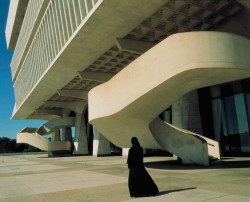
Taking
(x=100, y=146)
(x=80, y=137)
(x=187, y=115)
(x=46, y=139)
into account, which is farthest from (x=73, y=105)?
(x=187, y=115)

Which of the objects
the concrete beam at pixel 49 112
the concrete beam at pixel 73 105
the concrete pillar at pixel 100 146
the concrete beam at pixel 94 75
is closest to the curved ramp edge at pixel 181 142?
the concrete beam at pixel 94 75

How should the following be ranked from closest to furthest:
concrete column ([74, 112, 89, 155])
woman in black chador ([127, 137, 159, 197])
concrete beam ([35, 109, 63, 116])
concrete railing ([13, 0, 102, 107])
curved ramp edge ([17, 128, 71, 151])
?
woman in black chador ([127, 137, 159, 197]), concrete railing ([13, 0, 102, 107]), curved ramp edge ([17, 128, 71, 151]), concrete column ([74, 112, 89, 155]), concrete beam ([35, 109, 63, 116])

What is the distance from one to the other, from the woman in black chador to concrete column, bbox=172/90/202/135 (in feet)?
35.3

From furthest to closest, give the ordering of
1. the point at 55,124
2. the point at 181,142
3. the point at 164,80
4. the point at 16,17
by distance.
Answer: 1. the point at 16,17
2. the point at 55,124
3. the point at 181,142
4. the point at 164,80

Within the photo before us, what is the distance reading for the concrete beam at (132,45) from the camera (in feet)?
51.7

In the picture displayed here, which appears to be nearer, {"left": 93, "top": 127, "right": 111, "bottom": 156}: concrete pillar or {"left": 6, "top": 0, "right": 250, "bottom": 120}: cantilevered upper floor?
{"left": 6, "top": 0, "right": 250, "bottom": 120}: cantilevered upper floor

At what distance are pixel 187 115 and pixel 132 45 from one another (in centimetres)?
629

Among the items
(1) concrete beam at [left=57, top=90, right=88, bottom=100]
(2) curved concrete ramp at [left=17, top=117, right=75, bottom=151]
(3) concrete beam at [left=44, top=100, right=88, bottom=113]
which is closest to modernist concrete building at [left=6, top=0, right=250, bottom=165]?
(1) concrete beam at [left=57, top=90, right=88, bottom=100]

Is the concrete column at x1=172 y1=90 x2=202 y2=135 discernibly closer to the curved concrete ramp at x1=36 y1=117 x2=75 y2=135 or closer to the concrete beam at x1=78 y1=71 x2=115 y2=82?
the concrete beam at x1=78 y1=71 x2=115 y2=82

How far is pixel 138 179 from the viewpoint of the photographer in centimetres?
548

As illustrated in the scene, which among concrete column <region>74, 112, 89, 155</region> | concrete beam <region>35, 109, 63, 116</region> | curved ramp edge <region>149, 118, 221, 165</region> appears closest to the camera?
curved ramp edge <region>149, 118, 221, 165</region>

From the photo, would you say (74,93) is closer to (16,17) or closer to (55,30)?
(55,30)

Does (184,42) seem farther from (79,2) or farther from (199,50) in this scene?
(79,2)

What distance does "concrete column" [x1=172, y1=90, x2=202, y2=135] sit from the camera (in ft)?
52.2
